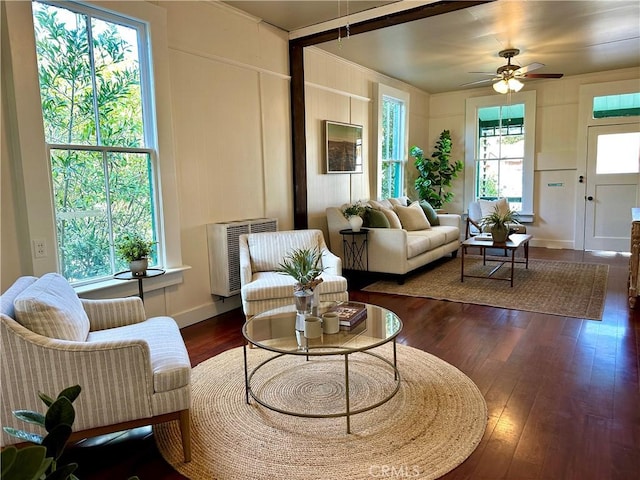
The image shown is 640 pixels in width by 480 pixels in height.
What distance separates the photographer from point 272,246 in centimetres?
383

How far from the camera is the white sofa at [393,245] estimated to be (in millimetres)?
4941

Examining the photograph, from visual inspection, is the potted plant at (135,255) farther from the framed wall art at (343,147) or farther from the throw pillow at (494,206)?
the throw pillow at (494,206)

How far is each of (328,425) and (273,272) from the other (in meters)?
1.70

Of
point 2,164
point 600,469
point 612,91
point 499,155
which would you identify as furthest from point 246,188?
point 612,91

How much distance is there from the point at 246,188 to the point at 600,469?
3456 millimetres

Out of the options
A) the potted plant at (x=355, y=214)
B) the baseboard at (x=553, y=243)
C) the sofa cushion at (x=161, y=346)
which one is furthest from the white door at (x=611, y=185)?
the sofa cushion at (x=161, y=346)

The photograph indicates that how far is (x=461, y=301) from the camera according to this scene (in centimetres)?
429

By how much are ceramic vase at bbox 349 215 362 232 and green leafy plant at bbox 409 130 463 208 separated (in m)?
2.65

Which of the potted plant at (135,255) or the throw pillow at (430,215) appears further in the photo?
the throw pillow at (430,215)

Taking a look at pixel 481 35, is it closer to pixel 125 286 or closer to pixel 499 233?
pixel 499 233

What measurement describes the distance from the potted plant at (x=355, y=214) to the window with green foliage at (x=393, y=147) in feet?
5.24

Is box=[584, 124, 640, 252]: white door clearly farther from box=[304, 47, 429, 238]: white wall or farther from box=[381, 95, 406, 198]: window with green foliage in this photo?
box=[304, 47, 429, 238]: white wall

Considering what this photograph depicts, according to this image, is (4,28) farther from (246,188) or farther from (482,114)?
(482,114)

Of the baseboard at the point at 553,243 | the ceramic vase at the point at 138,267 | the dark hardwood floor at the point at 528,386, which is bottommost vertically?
the dark hardwood floor at the point at 528,386
